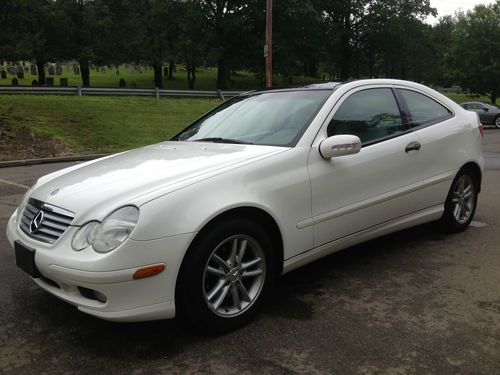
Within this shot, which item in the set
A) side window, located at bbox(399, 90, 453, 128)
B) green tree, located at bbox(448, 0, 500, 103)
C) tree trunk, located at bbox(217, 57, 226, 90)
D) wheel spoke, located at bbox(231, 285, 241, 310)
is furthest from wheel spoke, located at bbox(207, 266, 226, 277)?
tree trunk, located at bbox(217, 57, 226, 90)

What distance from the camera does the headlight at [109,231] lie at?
2703 mm

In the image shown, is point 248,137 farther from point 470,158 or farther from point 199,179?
point 470,158

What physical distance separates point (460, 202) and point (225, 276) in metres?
3.04

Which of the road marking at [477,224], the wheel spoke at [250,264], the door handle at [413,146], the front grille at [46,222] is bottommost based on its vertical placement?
the road marking at [477,224]

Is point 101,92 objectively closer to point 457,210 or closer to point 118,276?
point 457,210

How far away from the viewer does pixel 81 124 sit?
17.6m

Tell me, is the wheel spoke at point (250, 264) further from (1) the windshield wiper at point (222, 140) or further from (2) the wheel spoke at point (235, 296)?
(1) the windshield wiper at point (222, 140)

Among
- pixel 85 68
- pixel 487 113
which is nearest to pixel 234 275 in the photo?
pixel 487 113

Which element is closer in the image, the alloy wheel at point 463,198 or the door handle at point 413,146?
the door handle at point 413,146

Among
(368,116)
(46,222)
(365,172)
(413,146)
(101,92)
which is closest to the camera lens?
(46,222)

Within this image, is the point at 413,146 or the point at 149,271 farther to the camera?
the point at 413,146

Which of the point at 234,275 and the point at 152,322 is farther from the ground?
the point at 234,275

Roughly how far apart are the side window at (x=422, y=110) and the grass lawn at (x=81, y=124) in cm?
1138

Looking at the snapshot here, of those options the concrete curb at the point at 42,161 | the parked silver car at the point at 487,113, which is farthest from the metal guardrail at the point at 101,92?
the parked silver car at the point at 487,113
